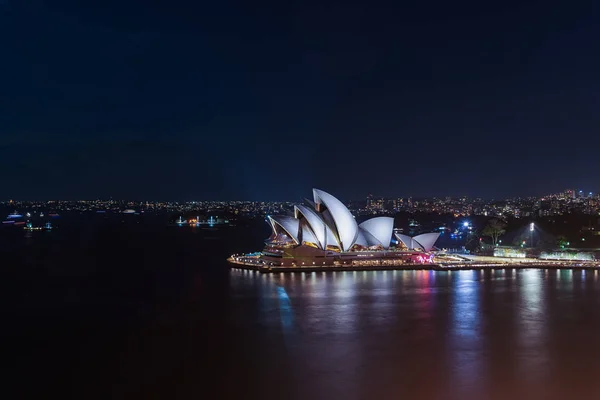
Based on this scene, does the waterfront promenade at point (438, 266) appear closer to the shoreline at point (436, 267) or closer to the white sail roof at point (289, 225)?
the shoreline at point (436, 267)

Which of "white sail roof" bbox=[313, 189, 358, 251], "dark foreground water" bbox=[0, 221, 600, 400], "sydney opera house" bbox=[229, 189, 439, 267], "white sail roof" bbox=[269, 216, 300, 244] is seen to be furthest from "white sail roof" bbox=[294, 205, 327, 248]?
"dark foreground water" bbox=[0, 221, 600, 400]

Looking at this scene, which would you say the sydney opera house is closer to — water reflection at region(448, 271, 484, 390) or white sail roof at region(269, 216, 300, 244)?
white sail roof at region(269, 216, 300, 244)

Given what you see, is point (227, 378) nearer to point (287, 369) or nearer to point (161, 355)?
point (287, 369)

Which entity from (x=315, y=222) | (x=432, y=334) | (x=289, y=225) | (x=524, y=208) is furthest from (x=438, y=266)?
(x=524, y=208)

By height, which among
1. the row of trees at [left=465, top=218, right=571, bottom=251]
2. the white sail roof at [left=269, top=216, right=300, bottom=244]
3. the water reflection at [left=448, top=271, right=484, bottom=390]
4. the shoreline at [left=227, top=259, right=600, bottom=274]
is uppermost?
the white sail roof at [left=269, top=216, right=300, bottom=244]

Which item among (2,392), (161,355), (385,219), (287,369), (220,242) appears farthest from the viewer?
(220,242)

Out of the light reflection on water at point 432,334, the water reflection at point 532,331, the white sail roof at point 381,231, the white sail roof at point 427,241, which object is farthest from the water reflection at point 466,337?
the white sail roof at point 427,241

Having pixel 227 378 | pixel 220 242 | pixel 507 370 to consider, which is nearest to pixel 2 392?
pixel 227 378
